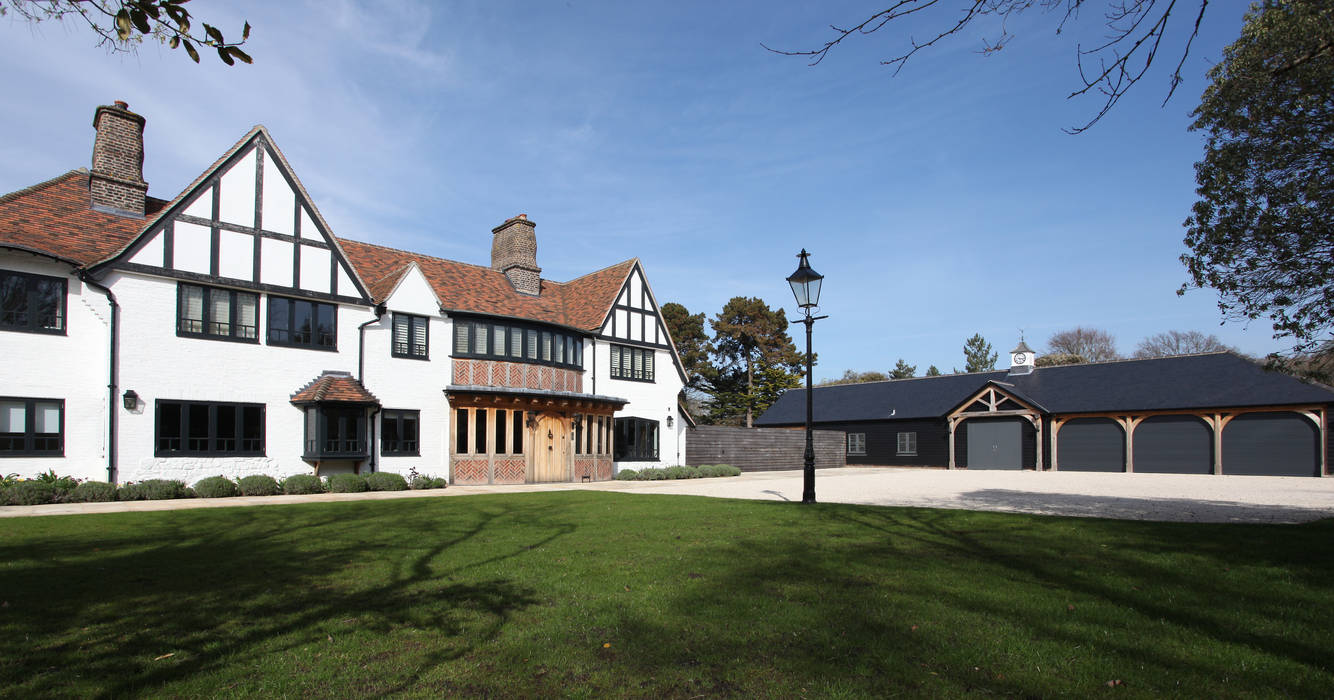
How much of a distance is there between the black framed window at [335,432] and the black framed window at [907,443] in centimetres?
3103

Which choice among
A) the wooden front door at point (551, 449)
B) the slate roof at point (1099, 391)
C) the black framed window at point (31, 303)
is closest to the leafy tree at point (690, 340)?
the slate roof at point (1099, 391)

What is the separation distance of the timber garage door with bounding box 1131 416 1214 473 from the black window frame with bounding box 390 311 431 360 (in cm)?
3220

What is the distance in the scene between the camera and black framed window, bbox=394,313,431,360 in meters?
23.2

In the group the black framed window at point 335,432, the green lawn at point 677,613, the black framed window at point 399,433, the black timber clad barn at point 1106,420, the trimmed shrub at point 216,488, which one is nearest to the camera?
the green lawn at point 677,613

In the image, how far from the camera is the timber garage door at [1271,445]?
29969 mm

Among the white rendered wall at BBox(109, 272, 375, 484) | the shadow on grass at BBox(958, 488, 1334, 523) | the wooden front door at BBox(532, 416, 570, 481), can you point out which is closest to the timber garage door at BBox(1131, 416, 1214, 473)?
the shadow on grass at BBox(958, 488, 1334, 523)

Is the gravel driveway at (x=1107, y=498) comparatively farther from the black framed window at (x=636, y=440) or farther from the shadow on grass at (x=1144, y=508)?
the black framed window at (x=636, y=440)

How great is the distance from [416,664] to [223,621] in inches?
80.2

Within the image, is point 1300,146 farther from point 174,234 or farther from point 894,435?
point 894,435

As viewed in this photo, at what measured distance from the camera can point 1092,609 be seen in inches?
220

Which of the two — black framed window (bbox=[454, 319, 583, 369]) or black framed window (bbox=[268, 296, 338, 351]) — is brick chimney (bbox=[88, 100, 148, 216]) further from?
black framed window (bbox=[454, 319, 583, 369])

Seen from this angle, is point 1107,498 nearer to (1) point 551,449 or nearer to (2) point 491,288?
(1) point 551,449

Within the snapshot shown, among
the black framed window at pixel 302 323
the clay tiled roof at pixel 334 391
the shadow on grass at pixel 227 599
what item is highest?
the black framed window at pixel 302 323

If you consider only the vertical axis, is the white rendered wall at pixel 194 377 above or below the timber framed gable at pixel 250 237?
below
